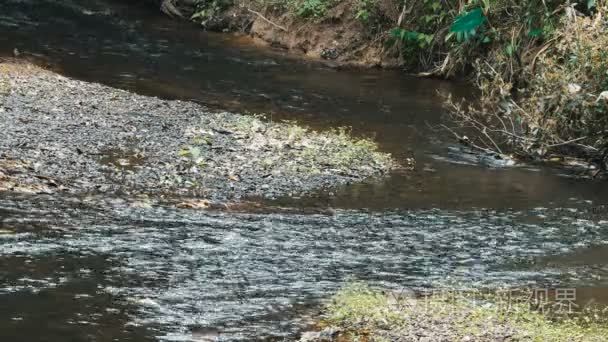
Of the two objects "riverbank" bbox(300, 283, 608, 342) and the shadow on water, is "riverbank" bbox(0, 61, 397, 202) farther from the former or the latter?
"riverbank" bbox(300, 283, 608, 342)

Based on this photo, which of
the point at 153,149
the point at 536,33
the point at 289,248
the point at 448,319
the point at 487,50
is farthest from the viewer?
the point at 487,50

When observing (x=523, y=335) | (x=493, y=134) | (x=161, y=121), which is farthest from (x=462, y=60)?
(x=523, y=335)

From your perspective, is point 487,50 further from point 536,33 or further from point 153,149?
point 153,149

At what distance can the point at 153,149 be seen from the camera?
358 inches

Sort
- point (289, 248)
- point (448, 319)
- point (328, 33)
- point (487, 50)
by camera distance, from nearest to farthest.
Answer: point (448, 319)
point (289, 248)
point (487, 50)
point (328, 33)

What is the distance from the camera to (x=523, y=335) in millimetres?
5082

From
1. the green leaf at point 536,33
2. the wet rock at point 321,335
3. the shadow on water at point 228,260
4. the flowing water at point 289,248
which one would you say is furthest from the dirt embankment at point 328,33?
the wet rock at point 321,335

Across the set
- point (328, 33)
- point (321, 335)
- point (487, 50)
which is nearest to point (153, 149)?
point (321, 335)

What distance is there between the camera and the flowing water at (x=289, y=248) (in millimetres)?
5152

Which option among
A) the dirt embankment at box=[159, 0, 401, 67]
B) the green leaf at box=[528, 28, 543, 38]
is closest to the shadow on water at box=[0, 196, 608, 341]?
the green leaf at box=[528, 28, 543, 38]

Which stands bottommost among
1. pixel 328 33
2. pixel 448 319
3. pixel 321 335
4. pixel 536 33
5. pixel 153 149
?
pixel 321 335

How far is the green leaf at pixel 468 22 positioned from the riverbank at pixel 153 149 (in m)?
3.97

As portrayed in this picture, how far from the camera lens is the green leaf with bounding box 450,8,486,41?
13938 millimetres

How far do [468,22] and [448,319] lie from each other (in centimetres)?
955
